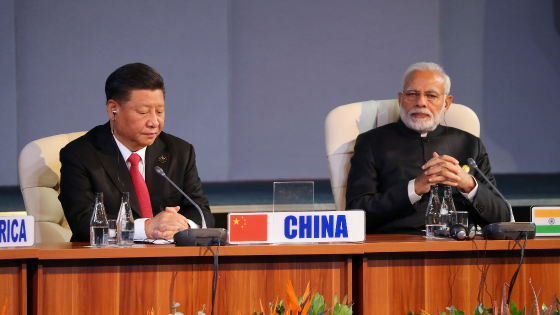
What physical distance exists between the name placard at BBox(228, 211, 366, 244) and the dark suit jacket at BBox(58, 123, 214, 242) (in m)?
0.65

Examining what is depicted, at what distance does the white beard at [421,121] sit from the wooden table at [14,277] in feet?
5.52

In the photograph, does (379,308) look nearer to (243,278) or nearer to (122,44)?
(243,278)

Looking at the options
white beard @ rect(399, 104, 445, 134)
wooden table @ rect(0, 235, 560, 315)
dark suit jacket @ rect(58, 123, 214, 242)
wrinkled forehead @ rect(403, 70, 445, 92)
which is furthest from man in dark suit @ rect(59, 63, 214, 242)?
wrinkled forehead @ rect(403, 70, 445, 92)

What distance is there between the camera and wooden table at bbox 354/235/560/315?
143cm

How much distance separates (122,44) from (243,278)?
7.85 feet

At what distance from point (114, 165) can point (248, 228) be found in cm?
83

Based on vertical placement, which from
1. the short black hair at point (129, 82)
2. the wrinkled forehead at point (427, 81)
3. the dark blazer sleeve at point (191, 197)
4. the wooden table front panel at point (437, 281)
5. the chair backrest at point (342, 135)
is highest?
the wrinkled forehead at point (427, 81)

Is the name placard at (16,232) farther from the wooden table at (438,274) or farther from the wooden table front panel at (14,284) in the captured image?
the wooden table at (438,274)

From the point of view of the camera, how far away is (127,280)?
1.34 metres

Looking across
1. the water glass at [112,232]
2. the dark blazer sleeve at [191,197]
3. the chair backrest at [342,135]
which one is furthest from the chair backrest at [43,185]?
the chair backrest at [342,135]

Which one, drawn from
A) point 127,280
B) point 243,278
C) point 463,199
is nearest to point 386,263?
point 243,278

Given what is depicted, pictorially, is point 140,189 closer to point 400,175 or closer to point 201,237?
point 201,237

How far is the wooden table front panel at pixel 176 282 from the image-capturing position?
132 cm

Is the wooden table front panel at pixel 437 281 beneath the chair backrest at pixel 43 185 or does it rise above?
beneath
